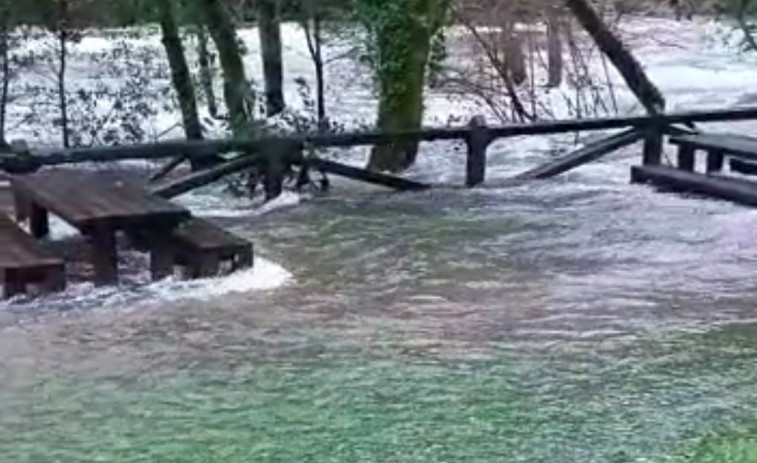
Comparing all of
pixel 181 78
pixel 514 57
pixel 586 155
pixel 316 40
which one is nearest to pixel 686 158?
pixel 586 155

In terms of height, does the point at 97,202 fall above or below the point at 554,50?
below

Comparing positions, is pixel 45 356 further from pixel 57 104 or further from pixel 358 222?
pixel 57 104

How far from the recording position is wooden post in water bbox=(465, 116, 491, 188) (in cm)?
1317

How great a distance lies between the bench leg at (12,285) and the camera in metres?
8.39

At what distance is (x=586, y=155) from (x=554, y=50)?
239 inches

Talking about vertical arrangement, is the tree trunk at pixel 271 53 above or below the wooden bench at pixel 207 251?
above

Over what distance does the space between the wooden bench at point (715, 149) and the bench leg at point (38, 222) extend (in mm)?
5265

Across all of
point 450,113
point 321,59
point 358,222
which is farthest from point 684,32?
point 358,222

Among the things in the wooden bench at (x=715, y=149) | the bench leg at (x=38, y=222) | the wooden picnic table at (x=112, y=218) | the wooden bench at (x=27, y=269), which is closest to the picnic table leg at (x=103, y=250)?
the wooden picnic table at (x=112, y=218)

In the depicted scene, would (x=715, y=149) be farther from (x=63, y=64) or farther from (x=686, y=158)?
(x=63, y=64)

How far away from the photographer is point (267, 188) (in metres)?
12.7

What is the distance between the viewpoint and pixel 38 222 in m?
10.7

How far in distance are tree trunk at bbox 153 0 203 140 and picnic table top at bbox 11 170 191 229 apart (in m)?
4.06

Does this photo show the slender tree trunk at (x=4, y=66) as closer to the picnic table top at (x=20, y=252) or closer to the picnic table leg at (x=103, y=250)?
the picnic table top at (x=20, y=252)
